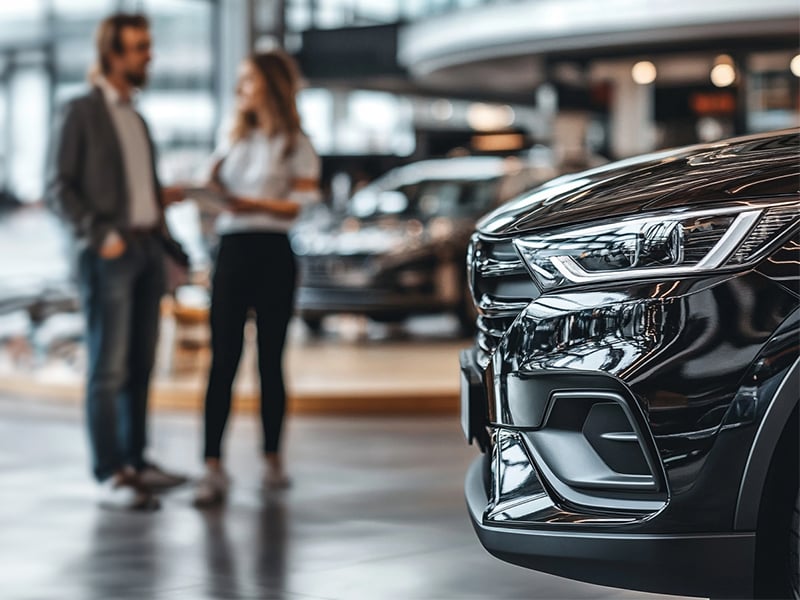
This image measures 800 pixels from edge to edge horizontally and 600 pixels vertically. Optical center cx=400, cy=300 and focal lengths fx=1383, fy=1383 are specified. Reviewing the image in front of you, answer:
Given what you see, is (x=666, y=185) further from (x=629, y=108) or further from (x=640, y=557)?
(x=629, y=108)

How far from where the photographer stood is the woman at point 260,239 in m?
5.68

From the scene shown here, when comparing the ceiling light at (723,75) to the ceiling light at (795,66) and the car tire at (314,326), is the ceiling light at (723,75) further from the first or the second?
the car tire at (314,326)

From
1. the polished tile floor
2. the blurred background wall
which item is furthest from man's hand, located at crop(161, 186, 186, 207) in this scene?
the blurred background wall

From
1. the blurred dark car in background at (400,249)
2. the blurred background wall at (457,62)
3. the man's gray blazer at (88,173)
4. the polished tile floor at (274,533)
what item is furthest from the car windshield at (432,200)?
the man's gray blazer at (88,173)

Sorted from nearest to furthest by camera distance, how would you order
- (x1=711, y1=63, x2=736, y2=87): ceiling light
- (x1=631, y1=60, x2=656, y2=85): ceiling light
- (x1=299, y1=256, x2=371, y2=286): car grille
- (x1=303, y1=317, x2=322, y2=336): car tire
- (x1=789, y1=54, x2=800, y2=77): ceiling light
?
(x1=299, y1=256, x2=371, y2=286): car grille, (x1=303, y1=317, x2=322, y2=336): car tire, (x1=789, y1=54, x2=800, y2=77): ceiling light, (x1=711, y1=63, x2=736, y2=87): ceiling light, (x1=631, y1=60, x2=656, y2=85): ceiling light

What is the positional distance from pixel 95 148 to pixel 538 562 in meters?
3.20

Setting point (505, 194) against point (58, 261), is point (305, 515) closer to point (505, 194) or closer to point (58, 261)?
point (505, 194)

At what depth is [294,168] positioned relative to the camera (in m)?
5.87

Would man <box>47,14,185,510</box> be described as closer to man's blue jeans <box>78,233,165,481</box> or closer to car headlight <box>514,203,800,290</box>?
man's blue jeans <box>78,233,165,481</box>

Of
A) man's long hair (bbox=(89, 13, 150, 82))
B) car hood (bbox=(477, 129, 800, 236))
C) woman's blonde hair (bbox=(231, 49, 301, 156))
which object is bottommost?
car hood (bbox=(477, 129, 800, 236))

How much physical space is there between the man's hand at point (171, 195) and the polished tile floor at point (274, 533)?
1244mm

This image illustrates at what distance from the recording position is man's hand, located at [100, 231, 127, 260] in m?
5.50

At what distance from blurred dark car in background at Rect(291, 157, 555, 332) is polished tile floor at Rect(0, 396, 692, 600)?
5070 millimetres

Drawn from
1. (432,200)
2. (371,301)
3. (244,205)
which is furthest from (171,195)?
(432,200)
